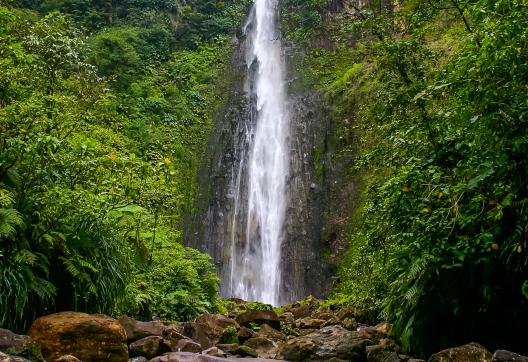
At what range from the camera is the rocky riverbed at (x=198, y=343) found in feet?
→ 17.0

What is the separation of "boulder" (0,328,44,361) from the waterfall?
583 inches

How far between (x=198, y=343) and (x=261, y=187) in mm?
16220

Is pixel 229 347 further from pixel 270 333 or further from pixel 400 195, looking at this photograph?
pixel 400 195

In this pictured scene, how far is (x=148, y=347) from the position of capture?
6.60 m

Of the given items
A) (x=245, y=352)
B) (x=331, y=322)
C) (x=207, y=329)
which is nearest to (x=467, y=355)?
(x=245, y=352)

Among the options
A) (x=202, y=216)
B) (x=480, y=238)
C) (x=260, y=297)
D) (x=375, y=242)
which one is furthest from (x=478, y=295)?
(x=202, y=216)

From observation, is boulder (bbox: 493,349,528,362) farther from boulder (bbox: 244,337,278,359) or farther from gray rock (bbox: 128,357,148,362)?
gray rock (bbox: 128,357,148,362)

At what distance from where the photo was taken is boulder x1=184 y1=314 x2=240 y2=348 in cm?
850

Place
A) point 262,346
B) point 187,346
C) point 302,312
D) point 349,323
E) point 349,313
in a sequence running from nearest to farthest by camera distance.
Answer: point 187,346 → point 262,346 → point 349,323 → point 349,313 → point 302,312

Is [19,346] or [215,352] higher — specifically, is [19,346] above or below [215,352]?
above

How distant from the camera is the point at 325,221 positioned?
857 inches

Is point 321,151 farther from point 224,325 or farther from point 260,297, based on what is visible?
point 224,325

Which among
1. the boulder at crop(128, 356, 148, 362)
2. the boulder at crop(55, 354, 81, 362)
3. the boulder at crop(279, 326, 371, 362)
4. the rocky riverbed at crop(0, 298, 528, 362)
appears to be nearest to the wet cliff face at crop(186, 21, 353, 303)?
the rocky riverbed at crop(0, 298, 528, 362)

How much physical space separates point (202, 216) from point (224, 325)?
45.1ft
